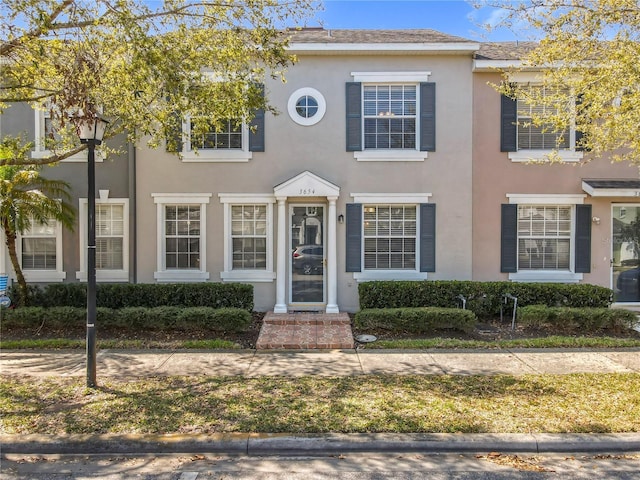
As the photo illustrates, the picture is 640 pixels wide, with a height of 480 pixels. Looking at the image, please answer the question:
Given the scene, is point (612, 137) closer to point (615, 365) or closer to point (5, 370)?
point (615, 365)

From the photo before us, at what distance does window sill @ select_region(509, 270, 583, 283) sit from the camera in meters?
9.99

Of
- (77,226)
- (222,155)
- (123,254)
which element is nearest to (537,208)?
(222,155)

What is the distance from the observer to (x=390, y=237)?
9945 millimetres

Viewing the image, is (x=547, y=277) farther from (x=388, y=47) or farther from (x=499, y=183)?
(x=388, y=47)

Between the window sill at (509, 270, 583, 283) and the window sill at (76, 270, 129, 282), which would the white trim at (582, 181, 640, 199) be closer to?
the window sill at (509, 270, 583, 283)

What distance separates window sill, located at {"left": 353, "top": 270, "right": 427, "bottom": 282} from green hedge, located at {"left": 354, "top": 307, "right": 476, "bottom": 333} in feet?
4.96

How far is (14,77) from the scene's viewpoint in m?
6.57

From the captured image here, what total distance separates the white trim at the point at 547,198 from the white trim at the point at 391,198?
2091 mm

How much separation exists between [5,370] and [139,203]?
4.47 meters

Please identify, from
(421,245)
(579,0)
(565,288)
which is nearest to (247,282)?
(421,245)

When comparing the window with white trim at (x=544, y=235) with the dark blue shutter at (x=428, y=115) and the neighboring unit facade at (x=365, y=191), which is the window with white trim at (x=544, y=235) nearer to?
the neighboring unit facade at (x=365, y=191)

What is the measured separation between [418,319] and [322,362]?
2.36 m

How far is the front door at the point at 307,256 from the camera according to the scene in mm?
9969

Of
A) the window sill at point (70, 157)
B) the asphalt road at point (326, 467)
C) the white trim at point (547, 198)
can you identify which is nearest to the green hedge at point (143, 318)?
the window sill at point (70, 157)
